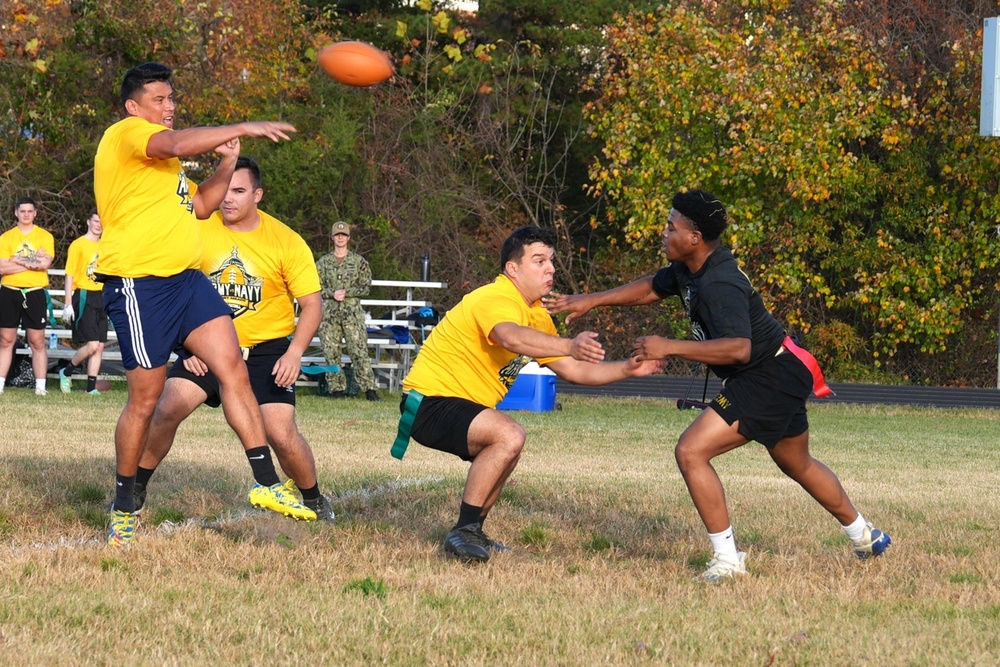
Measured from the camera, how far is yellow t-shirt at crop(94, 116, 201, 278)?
245 inches

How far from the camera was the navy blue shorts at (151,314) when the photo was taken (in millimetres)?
6254

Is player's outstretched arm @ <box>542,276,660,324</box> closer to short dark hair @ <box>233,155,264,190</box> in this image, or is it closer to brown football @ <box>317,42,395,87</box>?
short dark hair @ <box>233,155,264,190</box>

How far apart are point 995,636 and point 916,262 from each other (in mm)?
16927

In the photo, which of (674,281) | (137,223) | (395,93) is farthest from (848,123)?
(137,223)

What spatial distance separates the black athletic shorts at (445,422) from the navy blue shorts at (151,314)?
1.14 meters

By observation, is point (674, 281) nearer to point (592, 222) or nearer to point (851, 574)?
point (851, 574)

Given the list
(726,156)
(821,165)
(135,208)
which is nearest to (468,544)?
(135,208)

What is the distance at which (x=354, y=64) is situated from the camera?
8234mm

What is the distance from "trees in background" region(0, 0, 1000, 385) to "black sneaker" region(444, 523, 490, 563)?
15.0 metres

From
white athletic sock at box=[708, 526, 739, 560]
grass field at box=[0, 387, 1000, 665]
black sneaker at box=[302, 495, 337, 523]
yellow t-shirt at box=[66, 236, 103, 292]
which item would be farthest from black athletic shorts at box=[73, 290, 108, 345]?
white athletic sock at box=[708, 526, 739, 560]

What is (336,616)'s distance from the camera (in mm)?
5035

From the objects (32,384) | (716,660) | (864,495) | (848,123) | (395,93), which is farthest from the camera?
(395,93)

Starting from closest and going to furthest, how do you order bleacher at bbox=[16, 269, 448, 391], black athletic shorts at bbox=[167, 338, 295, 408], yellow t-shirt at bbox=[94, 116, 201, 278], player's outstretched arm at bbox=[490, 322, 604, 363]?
1. player's outstretched arm at bbox=[490, 322, 604, 363]
2. yellow t-shirt at bbox=[94, 116, 201, 278]
3. black athletic shorts at bbox=[167, 338, 295, 408]
4. bleacher at bbox=[16, 269, 448, 391]

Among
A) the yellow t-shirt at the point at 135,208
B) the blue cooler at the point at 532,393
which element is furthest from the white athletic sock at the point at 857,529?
the blue cooler at the point at 532,393
